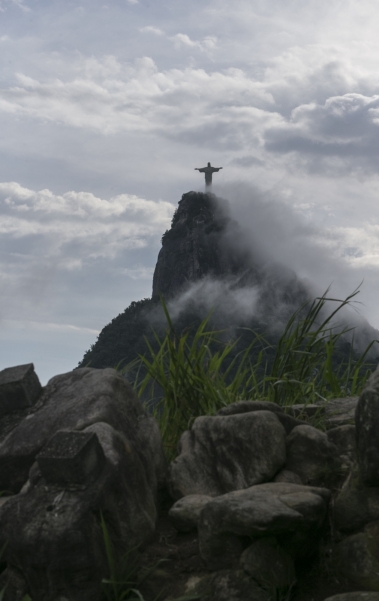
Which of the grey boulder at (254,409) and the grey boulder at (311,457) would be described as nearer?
the grey boulder at (311,457)

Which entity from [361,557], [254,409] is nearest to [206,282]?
[254,409]

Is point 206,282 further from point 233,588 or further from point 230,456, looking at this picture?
point 233,588

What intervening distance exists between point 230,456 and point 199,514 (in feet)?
1.76

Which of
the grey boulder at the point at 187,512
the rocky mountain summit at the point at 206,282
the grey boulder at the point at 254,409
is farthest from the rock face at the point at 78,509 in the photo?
the rocky mountain summit at the point at 206,282

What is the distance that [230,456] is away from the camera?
3867mm

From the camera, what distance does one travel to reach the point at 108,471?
3348mm

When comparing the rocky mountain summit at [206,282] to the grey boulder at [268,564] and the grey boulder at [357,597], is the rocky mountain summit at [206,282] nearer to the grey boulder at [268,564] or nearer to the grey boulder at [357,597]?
the grey boulder at [268,564]

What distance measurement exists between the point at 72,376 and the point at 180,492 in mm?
1352

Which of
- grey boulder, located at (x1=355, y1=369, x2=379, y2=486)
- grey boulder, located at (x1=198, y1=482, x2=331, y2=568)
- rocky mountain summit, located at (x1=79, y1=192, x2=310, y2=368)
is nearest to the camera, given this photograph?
grey boulder, located at (x1=198, y1=482, x2=331, y2=568)

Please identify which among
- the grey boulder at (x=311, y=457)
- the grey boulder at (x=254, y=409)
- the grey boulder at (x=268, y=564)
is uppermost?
the grey boulder at (x=254, y=409)

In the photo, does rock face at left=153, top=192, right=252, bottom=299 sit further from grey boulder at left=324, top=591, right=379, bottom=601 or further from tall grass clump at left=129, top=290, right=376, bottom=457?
grey boulder at left=324, top=591, right=379, bottom=601

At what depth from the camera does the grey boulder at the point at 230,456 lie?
381 cm

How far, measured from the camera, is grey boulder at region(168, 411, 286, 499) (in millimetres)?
3809

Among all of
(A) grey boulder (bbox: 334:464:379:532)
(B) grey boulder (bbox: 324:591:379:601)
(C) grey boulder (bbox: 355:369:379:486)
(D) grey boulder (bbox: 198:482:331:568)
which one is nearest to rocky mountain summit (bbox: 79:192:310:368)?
(A) grey boulder (bbox: 334:464:379:532)
